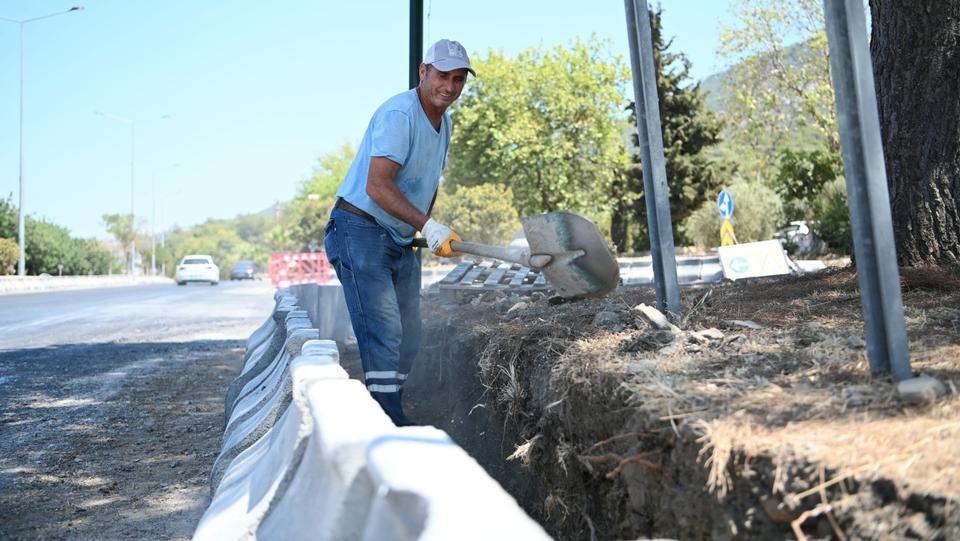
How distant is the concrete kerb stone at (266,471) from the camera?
8.40 feet

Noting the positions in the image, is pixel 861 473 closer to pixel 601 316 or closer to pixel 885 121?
pixel 601 316

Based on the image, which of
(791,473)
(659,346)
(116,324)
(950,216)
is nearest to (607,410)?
(659,346)

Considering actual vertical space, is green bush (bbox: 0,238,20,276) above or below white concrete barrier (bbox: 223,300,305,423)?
above

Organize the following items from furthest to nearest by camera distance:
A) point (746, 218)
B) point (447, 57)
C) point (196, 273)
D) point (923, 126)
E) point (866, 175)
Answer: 1. point (196, 273)
2. point (746, 218)
3. point (923, 126)
4. point (447, 57)
5. point (866, 175)

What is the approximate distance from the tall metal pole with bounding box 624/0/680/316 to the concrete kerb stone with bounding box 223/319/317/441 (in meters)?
1.87

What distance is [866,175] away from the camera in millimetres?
2732

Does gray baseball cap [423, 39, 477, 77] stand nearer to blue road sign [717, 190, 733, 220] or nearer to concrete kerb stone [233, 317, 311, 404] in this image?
concrete kerb stone [233, 317, 311, 404]

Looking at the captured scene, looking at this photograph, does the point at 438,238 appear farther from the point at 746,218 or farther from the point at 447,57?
the point at 746,218

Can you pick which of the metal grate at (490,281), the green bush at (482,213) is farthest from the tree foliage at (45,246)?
the metal grate at (490,281)

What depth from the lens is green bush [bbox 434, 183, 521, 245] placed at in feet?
147

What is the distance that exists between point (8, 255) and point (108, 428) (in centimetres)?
3677

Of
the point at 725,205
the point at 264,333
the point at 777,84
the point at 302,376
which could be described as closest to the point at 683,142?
the point at 777,84

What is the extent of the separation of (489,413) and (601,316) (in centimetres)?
79

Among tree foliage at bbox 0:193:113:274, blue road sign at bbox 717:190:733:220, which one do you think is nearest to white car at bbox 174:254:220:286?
tree foliage at bbox 0:193:113:274
